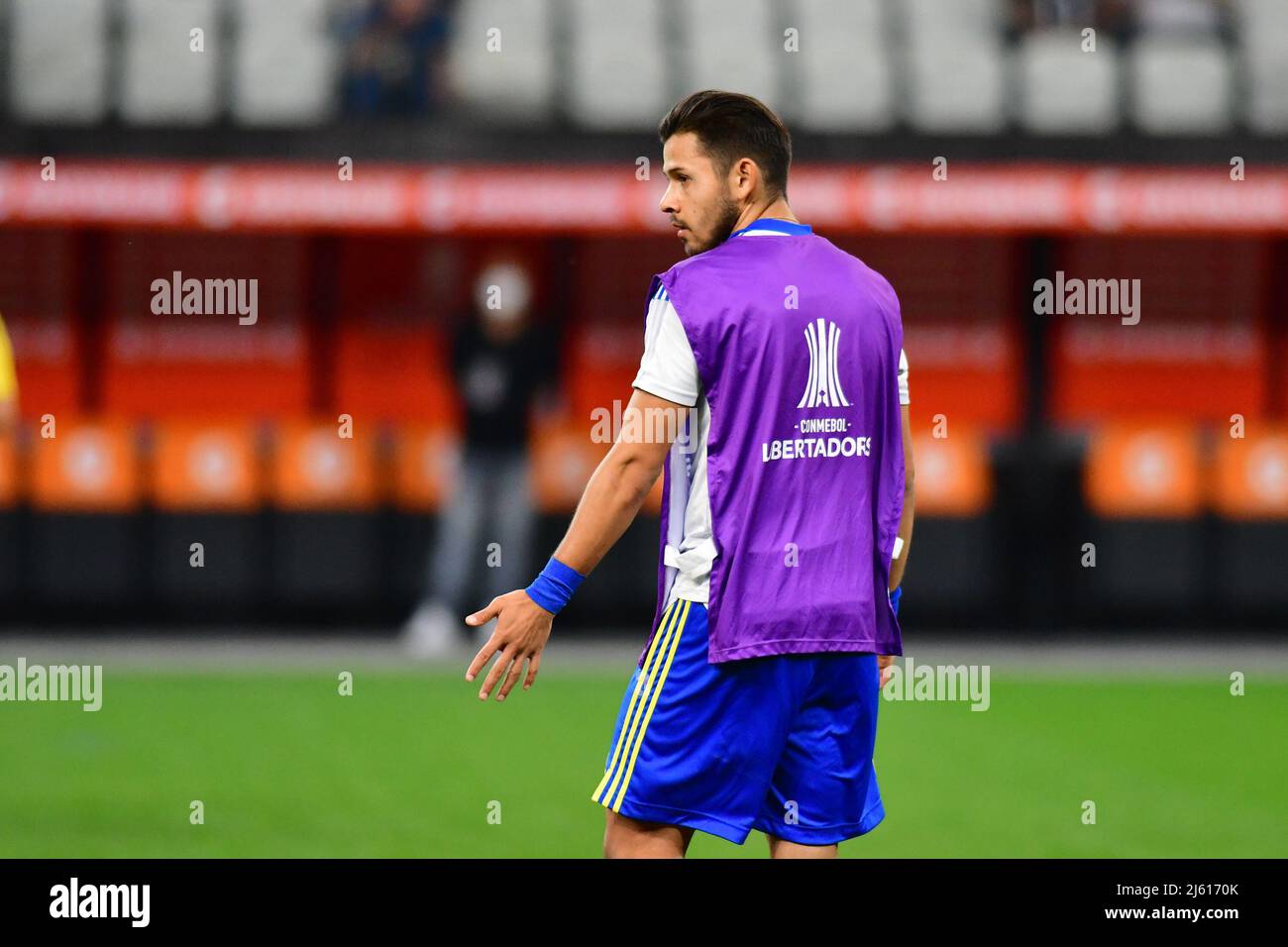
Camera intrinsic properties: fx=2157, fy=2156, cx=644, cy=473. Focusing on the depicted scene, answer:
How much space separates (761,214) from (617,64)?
10090 mm

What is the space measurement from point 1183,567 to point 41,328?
7609mm

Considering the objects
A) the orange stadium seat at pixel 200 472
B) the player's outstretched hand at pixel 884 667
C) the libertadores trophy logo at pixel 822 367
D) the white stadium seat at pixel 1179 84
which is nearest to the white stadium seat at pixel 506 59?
the orange stadium seat at pixel 200 472

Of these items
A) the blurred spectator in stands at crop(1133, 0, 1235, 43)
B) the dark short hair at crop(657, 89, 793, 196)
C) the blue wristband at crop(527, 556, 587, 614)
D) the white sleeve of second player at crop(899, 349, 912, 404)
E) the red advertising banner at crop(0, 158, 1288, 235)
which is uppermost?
the blurred spectator in stands at crop(1133, 0, 1235, 43)

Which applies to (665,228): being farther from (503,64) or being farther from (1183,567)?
(1183,567)

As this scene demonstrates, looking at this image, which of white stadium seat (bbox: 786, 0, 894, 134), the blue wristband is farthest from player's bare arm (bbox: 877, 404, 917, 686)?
white stadium seat (bbox: 786, 0, 894, 134)

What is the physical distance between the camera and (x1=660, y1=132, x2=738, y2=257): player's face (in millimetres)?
4469

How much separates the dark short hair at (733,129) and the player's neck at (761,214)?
0.04 m

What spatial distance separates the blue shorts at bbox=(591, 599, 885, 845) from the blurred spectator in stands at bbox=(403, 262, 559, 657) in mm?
8241

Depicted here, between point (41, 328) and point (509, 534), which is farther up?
point (41, 328)

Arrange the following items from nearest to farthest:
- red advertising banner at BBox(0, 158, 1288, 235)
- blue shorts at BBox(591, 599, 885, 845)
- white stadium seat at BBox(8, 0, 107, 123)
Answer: blue shorts at BBox(591, 599, 885, 845) → red advertising banner at BBox(0, 158, 1288, 235) → white stadium seat at BBox(8, 0, 107, 123)

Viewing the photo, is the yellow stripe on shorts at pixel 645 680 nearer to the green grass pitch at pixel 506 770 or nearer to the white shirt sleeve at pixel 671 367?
the white shirt sleeve at pixel 671 367

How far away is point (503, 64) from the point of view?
46.5ft

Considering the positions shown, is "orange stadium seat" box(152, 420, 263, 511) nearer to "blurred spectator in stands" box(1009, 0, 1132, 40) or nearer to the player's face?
"blurred spectator in stands" box(1009, 0, 1132, 40)
